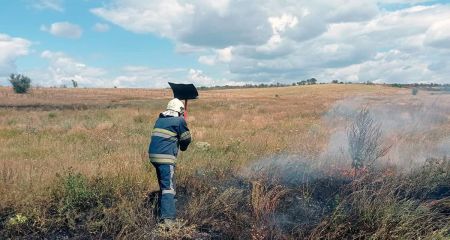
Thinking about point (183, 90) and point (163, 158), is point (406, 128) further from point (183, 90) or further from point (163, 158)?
point (163, 158)

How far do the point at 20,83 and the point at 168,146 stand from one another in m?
64.3

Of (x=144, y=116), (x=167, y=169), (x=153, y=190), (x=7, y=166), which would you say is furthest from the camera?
(x=144, y=116)

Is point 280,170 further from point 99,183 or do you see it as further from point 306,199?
point 99,183

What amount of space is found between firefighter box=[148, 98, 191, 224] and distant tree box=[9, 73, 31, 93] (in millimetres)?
64060

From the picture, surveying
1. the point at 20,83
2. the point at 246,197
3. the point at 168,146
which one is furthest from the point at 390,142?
the point at 20,83

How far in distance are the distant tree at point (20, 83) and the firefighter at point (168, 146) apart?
64060mm

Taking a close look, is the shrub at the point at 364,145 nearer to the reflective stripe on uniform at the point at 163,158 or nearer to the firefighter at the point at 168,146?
the firefighter at the point at 168,146

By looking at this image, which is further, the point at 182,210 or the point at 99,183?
Answer: the point at 99,183

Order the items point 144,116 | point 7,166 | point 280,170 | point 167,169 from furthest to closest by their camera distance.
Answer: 1. point 144,116
2. point 280,170
3. point 7,166
4. point 167,169


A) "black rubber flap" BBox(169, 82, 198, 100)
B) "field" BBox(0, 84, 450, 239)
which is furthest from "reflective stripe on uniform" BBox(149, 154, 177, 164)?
"black rubber flap" BBox(169, 82, 198, 100)

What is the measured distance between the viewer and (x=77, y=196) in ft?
17.8

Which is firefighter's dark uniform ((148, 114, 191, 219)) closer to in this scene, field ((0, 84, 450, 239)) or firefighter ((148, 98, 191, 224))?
firefighter ((148, 98, 191, 224))

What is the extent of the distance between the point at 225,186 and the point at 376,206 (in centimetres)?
228

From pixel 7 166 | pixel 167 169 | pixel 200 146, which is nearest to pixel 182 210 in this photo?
pixel 167 169
